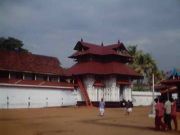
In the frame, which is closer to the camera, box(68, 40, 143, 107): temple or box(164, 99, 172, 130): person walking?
box(164, 99, 172, 130): person walking

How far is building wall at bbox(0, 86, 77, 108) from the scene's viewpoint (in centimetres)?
3249

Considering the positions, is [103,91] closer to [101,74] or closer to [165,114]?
[101,74]

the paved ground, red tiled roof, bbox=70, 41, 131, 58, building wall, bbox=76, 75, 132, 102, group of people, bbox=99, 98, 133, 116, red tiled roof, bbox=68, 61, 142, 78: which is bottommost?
the paved ground

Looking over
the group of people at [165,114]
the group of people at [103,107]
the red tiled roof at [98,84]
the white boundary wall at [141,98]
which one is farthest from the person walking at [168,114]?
the white boundary wall at [141,98]

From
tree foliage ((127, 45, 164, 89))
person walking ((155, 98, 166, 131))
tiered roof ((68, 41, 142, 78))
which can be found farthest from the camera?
tree foliage ((127, 45, 164, 89))

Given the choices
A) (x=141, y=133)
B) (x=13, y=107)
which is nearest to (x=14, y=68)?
(x=13, y=107)

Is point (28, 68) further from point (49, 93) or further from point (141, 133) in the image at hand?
point (141, 133)

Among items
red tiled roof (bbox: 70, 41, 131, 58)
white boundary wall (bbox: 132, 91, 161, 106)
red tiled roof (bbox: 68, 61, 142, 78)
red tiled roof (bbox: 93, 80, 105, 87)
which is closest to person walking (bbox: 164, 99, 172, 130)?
red tiled roof (bbox: 68, 61, 142, 78)

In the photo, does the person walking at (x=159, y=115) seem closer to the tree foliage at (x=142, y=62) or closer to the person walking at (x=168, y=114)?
the person walking at (x=168, y=114)

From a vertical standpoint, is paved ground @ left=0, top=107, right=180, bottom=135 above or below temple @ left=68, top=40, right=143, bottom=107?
below

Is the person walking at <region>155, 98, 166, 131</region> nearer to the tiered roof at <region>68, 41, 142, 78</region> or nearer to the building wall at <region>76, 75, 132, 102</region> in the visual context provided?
the tiered roof at <region>68, 41, 142, 78</region>

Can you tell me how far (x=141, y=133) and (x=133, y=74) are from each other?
2640cm

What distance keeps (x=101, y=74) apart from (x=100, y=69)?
0.61 m

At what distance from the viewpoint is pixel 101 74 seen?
38.1 metres
